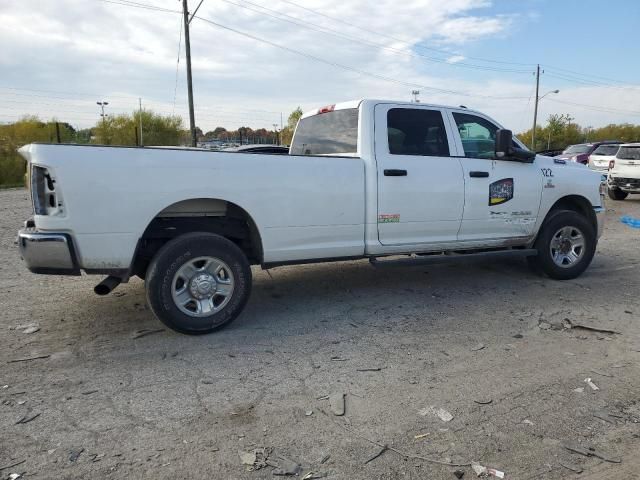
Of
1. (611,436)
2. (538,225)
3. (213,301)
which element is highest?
(538,225)

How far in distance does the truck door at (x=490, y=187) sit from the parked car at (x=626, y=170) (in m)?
11.9

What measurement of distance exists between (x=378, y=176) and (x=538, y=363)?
222cm

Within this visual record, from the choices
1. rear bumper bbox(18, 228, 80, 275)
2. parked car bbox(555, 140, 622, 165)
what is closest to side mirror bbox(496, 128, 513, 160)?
rear bumper bbox(18, 228, 80, 275)

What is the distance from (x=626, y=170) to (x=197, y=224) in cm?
1559

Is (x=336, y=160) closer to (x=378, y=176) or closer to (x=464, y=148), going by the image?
(x=378, y=176)

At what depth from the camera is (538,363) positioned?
3.92 metres

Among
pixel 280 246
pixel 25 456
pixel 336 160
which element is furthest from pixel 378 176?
pixel 25 456

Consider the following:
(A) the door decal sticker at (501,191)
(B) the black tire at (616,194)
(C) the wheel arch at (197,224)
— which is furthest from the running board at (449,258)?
(B) the black tire at (616,194)

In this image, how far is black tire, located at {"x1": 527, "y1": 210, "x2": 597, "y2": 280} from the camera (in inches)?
244

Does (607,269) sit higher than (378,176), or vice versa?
(378,176)

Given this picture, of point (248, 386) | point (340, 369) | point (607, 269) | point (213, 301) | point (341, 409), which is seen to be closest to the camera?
point (341, 409)

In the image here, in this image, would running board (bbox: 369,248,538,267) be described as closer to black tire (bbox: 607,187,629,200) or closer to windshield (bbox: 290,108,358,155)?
windshield (bbox: 290,108,358,155)

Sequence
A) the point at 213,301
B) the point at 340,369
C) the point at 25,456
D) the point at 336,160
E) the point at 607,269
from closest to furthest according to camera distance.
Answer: the point at 25,456
the point at 340,369
the point at 213,301
the point at 336,160
the point at 607,269

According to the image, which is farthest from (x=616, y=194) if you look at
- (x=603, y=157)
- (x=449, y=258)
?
(x=449, y=258)
